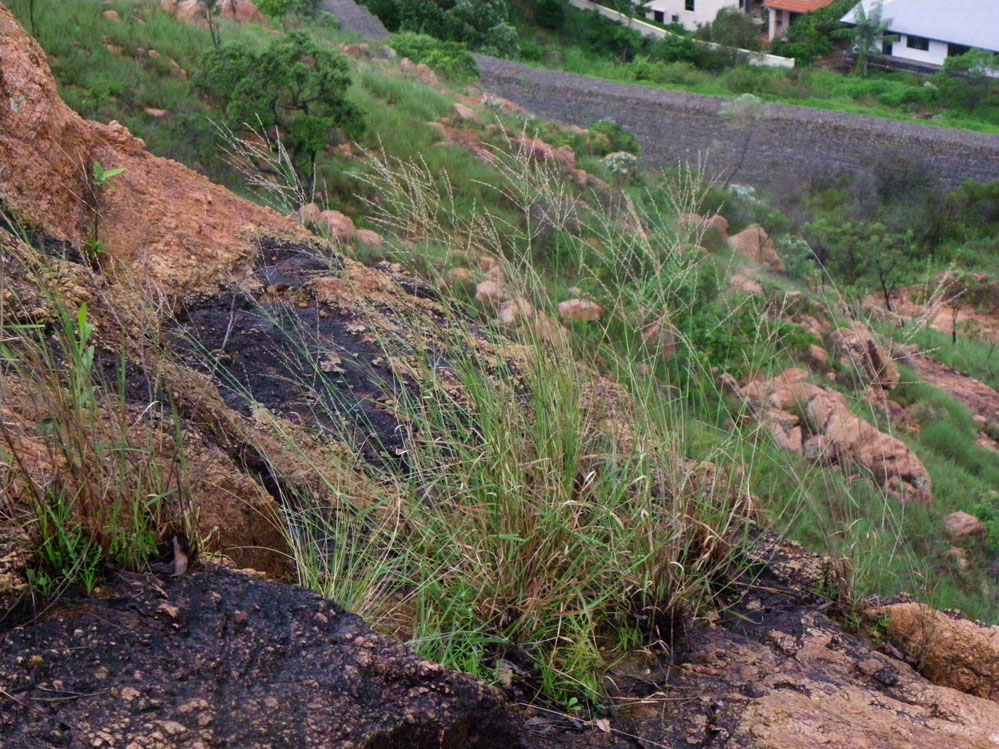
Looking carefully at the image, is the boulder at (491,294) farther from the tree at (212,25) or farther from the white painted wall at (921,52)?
the white painted wall at (921,52)

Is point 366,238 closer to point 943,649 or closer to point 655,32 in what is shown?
point 943,649

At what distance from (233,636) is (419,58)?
56.2 ft

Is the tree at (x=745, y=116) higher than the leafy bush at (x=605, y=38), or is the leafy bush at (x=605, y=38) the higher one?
the leafy bush at (x=605, y=38)

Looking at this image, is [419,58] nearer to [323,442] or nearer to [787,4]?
[323,442]

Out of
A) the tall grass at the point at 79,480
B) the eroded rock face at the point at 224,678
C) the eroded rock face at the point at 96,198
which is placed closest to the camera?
the eroded rock face at the point at 224,678

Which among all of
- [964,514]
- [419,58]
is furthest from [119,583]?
[419,58]

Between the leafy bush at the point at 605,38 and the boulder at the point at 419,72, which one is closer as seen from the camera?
the boulder at the point at 419,72

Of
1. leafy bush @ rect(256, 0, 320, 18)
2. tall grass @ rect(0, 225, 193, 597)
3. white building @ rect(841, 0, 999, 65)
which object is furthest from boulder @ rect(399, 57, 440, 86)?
white building @ rect(841, 0, 999, 65)

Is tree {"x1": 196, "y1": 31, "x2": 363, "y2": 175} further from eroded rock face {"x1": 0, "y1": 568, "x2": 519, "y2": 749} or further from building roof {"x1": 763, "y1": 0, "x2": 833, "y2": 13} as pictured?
building roof {"x1": 763, "y1": 0, "x2": 833, "y2": 13}

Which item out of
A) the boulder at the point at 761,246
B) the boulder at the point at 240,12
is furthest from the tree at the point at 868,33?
the boulder at the point at 761,246

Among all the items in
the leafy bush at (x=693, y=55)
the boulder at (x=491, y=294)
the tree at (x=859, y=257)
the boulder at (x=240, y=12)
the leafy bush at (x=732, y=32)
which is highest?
the leafy bush at (x=732, y=32)

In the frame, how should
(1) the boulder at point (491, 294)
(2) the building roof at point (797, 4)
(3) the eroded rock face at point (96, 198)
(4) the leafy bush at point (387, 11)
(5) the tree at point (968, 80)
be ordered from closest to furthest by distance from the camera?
(1) the boulder at point (491, 294) < (3) the eroded rock face at point (96, 198) < (5) the tree at point (968, 80) < (4) the leafy bush at point (387, 11) < (2) the building roof at point (797, 4)

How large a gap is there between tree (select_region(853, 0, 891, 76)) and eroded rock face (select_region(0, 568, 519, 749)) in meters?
35.6

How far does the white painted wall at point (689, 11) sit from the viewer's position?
39688 mm
